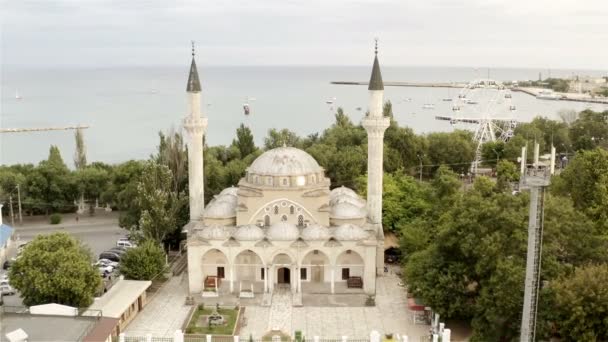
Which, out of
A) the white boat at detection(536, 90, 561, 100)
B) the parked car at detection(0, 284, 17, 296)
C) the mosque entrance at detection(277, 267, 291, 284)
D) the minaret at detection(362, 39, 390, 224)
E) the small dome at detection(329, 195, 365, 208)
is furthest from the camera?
the white boat at detection(536, 90, 561, 100)

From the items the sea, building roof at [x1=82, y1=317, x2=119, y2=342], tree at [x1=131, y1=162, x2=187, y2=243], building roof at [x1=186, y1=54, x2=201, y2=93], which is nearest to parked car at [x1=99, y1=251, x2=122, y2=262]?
tree at [x1=131, y1=162, x2=187, y2=243]

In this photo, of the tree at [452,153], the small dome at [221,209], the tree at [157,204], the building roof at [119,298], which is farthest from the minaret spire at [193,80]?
the tree at [452,153]

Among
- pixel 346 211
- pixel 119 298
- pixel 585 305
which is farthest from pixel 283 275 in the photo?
pixel 585 305

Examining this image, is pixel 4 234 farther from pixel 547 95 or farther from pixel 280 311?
pixel 547 95

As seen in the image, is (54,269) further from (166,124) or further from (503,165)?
(166,124)

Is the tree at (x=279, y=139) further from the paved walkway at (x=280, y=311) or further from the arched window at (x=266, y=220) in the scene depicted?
the paved walkway at (x=280, y=311)

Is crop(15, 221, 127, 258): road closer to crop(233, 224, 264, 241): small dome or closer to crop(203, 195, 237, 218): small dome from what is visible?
crop(203, 195, 237, 218): small dome

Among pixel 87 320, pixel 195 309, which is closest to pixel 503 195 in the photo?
pixel 195 309

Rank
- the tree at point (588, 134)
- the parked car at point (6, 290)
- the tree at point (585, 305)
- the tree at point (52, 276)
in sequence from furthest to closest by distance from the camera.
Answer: the tree at point (588, 134) < the parked car at point (6, 290) < the tree at point (52, 276) < the tree at point (585, 305)
